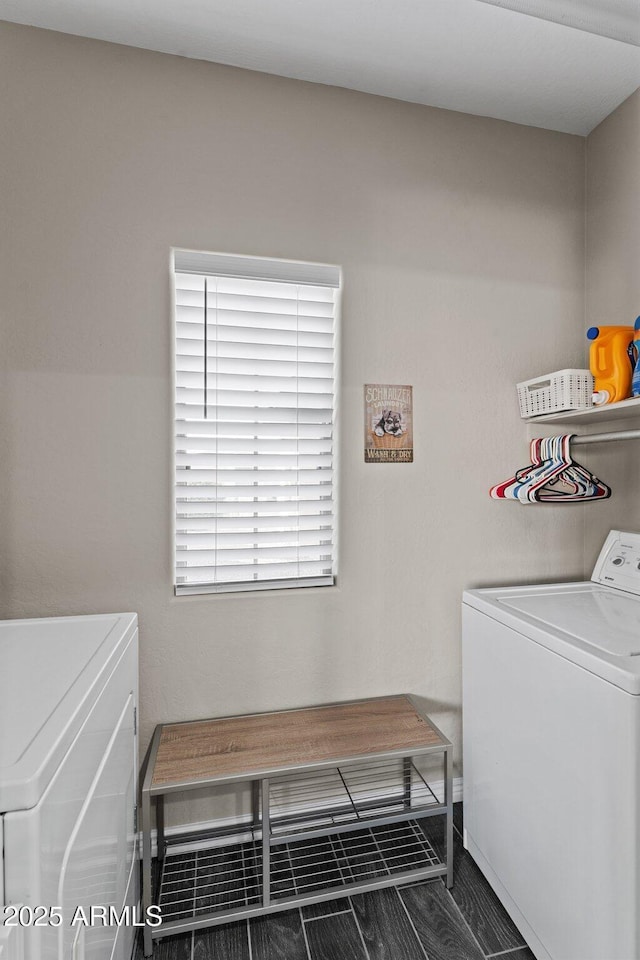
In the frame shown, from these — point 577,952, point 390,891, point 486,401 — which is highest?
point 486,401

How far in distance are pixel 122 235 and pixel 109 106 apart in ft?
1.40

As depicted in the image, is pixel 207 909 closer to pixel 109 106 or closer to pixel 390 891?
pixel 390 891

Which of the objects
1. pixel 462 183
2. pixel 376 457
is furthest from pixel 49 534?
pixel 462 183

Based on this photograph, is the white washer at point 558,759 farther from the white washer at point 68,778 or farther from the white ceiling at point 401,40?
the white ceiling at point 401,40

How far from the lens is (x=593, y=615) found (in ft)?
5.06

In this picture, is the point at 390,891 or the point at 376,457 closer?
the point at 390,891

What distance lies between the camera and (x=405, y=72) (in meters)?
1.82

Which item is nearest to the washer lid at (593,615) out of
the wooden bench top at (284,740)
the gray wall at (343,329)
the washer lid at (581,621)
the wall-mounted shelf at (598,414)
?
the washer lid at (581,621)

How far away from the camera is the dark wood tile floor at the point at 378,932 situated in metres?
1.41

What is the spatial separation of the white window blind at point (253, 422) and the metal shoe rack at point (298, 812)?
49 cm

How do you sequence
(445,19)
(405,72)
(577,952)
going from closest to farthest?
(577,952) → (445,19) → (405,72)

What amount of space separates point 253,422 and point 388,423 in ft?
1.70

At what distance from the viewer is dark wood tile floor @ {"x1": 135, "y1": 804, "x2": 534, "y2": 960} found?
1.41 metres

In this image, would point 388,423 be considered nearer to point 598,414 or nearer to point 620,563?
point 598,414
